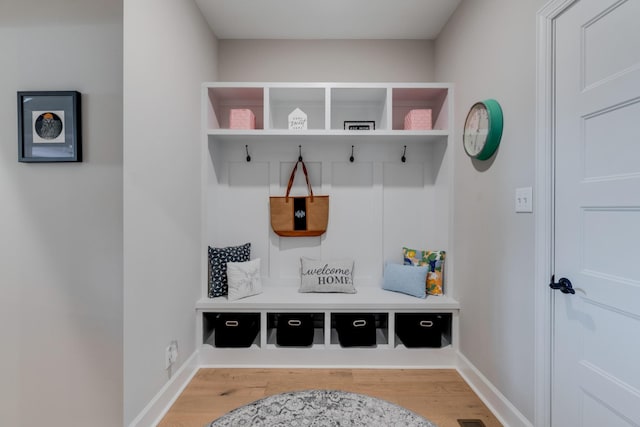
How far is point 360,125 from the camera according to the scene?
261 centimetres

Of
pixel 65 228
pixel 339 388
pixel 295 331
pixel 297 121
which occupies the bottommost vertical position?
pixel 339 388

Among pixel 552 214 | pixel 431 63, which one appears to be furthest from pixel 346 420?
pixel 431 63

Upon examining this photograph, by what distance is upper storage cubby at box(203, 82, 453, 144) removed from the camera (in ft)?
7.81

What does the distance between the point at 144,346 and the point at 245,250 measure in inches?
42.8

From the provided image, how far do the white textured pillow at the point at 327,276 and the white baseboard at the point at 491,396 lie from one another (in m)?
0.95

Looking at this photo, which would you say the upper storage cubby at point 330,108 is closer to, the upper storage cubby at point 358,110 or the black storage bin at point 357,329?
the upper storage cubby at point 358,110

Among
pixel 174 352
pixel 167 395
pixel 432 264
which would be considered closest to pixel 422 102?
pixel 432 264

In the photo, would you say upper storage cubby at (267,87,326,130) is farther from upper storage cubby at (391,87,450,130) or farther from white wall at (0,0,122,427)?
white wall at (0,0,122,427)

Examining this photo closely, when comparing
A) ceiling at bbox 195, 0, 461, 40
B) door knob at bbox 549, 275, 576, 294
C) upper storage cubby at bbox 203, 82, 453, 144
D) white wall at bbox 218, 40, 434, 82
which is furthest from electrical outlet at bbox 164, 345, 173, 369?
ceiling at bbox 195, 0, 461, 40

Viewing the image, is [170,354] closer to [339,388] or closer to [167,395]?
[167,395]

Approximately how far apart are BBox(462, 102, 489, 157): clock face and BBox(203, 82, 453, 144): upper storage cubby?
0.33 meters

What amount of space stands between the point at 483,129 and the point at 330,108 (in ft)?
3.81

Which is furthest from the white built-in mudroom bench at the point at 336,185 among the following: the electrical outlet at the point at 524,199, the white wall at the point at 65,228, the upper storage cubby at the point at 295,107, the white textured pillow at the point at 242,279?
the white wall at the point at 65,228

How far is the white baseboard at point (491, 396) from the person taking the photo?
63.1 inches
